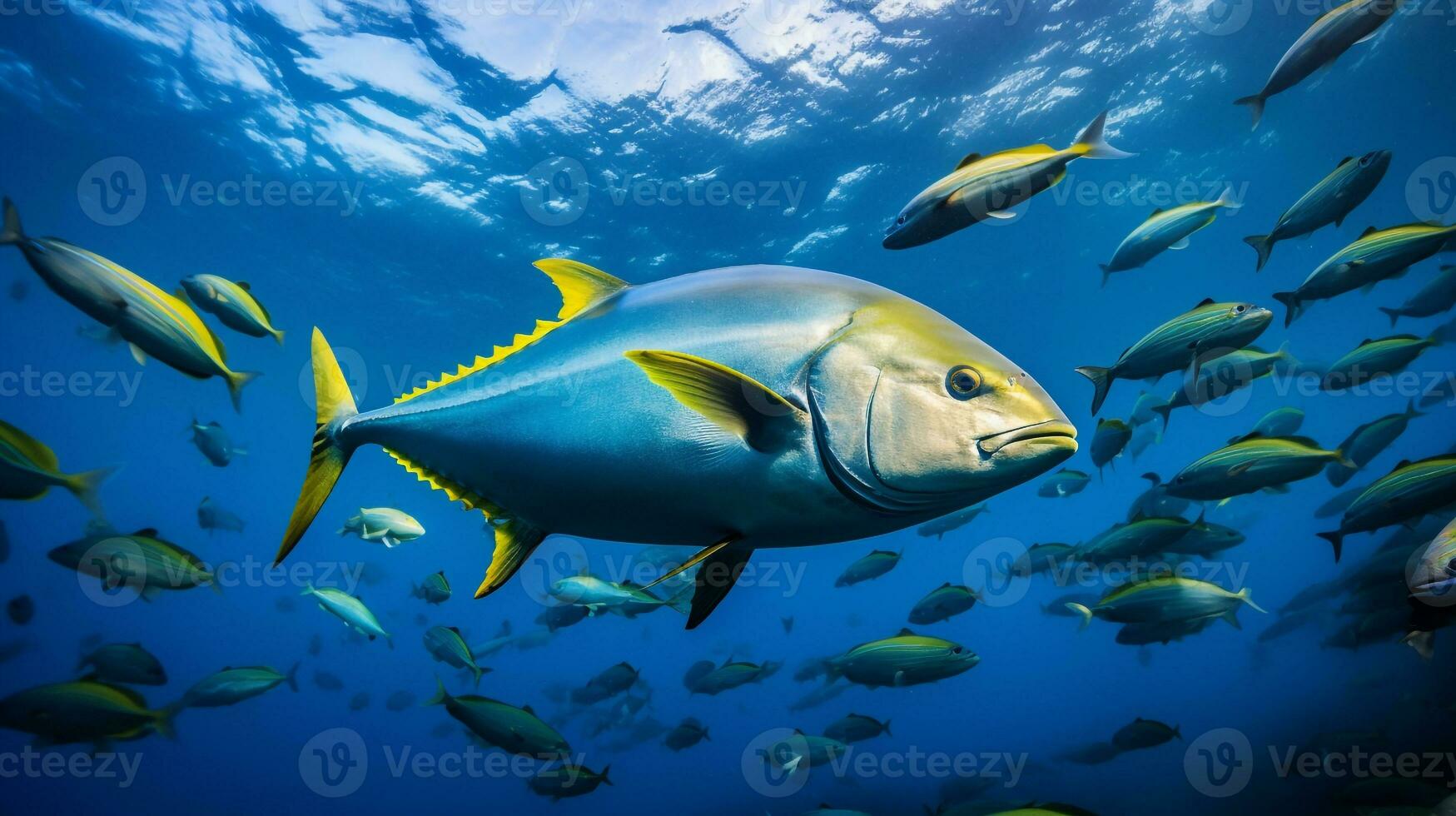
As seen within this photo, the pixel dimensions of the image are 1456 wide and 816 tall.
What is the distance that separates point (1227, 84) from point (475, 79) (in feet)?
59.8

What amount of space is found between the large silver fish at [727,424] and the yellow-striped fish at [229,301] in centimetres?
313

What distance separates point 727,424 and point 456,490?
0.94 m

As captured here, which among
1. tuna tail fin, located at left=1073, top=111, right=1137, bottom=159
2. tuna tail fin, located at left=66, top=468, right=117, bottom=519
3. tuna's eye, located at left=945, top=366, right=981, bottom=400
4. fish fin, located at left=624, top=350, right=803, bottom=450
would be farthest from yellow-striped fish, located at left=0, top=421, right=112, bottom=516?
tuna tail fin, located at left=1073, top=111, right=1137, bottom=159

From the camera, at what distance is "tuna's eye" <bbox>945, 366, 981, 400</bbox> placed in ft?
4.29

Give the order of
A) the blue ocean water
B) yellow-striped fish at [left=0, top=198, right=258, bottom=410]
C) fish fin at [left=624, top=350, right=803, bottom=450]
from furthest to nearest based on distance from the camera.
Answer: the blue ocean water < yellow-striped fish at [left=0, top=198, right=258, bottom=410] < fish fin at [left=624, top=350, right=803, bottom=450]

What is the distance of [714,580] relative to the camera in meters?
1.75

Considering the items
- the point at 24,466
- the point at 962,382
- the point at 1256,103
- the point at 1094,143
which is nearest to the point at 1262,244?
the point at 1256,103

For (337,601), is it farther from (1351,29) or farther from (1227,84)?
(1227,84)

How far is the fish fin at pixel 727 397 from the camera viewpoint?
1205 millimetres

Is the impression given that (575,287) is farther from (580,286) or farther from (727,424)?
(727,424)

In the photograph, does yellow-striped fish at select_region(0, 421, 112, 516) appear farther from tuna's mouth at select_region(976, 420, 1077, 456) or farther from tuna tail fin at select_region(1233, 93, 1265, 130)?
tuna tail fin at select_region(1233, 93, 1265, 130)

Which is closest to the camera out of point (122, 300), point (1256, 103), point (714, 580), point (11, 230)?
point (714, 580)

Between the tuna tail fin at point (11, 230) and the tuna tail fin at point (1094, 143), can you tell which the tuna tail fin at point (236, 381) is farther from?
the tuna tail fin at point (1094, 143)

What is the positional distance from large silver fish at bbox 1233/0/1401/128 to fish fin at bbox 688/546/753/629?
161 inches
